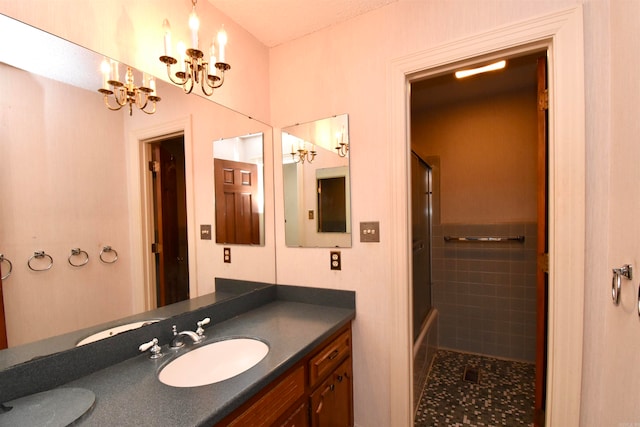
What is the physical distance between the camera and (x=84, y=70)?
1.06 m

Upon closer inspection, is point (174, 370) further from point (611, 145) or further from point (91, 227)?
point (611, 145)

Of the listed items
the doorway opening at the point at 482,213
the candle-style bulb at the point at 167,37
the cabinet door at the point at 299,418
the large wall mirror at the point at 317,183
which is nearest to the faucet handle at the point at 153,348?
the cabinet door at the point at 299,418

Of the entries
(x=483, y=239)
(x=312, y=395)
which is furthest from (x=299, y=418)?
(x=483, y=239)

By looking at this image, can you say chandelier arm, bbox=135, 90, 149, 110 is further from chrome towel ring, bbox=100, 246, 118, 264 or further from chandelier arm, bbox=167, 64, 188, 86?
chrome towel ring, bbox=100, 246, 118, 264

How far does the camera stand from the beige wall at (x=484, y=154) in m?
2.72

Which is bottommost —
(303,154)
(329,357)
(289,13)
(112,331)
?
(329,357)

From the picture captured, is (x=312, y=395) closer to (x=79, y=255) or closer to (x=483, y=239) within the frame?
(x=79, y=255)

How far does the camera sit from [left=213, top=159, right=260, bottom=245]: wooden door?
1.72m

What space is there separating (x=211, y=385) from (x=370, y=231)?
3.46ft

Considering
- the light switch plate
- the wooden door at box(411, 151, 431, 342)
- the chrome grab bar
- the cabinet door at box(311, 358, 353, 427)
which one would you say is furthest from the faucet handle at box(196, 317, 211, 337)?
the chrome grab bar

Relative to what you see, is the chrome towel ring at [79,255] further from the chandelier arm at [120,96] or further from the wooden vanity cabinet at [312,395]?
the wooden vanity cabinet at [312,395]

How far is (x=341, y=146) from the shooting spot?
175 centimetres

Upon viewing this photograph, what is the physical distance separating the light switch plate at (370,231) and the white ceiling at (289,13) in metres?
1.18

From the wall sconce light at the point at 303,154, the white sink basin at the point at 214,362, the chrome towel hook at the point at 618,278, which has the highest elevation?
the wall sconce light at the point at 303,154
